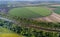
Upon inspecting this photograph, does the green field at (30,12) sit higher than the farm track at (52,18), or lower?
higher

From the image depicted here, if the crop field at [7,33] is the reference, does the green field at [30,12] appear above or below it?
above

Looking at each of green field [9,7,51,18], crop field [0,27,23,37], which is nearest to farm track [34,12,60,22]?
green field [9,7,51,18]

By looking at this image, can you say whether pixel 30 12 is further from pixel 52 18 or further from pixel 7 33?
pixel 7 33

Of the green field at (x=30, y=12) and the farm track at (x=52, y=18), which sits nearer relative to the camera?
the farm track at (x=52, y=18)

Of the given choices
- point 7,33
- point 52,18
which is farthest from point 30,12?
point 7,33

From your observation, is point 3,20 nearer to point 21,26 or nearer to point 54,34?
point 21,26

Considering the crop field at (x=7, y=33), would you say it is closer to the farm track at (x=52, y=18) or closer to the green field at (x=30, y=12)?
the green field at (x=30, y=12)

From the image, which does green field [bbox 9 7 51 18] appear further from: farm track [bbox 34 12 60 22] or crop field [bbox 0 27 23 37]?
crop field [bbox 0 27 23 37]

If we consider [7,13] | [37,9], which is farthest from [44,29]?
[7,13]

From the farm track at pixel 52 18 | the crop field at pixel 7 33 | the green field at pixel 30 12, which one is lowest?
the crop field at pixel 7 33

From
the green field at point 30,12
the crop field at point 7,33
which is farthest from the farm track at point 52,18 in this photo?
the crop field at point 7,33
